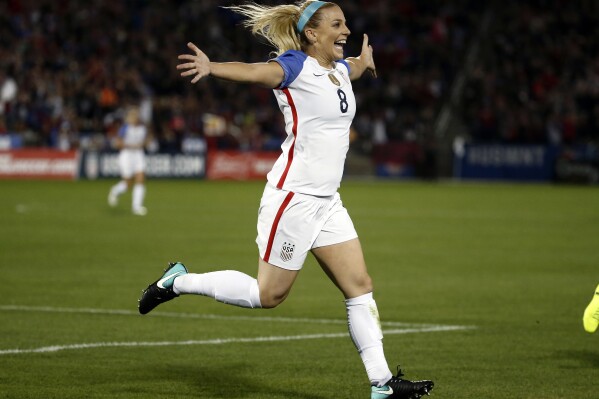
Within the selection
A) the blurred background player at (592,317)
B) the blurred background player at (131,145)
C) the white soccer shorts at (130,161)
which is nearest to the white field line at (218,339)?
the blurred background player at (592,317)

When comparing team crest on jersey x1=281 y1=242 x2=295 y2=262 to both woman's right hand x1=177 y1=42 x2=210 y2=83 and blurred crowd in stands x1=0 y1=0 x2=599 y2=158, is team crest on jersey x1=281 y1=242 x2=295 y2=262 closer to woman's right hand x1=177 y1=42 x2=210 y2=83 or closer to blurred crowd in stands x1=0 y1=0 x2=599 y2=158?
woman's right hand x1=177 y1=42 x2=210 y2=83

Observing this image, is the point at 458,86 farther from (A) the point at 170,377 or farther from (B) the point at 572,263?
(A) the point at 170,377

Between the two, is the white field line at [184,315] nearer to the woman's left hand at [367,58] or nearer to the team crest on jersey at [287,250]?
the woman's left hand at [367,58]

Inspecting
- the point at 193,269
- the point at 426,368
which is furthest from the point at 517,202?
Result: the point at 426,368

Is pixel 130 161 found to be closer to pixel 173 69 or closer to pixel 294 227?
pixel 173 69

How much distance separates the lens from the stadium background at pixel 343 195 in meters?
9.25

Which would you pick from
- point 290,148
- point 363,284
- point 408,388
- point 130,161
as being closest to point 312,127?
point 290,148

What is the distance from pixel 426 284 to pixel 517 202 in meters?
Result: 18.0

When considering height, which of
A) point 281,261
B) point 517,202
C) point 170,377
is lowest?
point 517,202

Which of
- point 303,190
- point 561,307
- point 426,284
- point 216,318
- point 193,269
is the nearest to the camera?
point 303,190

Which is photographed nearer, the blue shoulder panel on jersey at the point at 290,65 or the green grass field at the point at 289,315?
the blue shoulder panel on jersey at the point at 290,65

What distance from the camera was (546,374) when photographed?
8797 mm

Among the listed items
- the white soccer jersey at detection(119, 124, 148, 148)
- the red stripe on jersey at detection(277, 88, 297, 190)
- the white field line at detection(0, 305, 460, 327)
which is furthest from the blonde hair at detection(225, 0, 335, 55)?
the white soccer jersey at detection(119, 124, 148, 148)

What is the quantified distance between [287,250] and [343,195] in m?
27.4
